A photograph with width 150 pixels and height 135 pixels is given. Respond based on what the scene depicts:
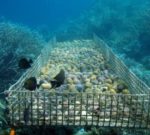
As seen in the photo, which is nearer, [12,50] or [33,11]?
[12,50]

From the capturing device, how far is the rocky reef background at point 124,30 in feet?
59.4

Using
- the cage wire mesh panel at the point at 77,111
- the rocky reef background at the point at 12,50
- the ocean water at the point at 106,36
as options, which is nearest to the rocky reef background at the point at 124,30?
the ocean water at the point at 106,36

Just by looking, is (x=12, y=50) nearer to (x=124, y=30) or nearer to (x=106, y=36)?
(x=124, y=30)

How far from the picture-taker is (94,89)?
22.9 ft

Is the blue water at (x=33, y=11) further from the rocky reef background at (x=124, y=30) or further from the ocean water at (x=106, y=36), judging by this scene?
the rocky reef background at (x=124, y=30)

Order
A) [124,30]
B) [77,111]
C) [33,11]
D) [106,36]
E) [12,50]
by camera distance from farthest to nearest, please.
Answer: [33,11], [106,36], [124,30], [12,50], [77,111]

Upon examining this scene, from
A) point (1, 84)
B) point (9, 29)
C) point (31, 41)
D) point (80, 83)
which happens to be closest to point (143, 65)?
Answer: point (31, 41)

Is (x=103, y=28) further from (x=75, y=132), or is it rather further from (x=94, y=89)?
(x=75, y=132)

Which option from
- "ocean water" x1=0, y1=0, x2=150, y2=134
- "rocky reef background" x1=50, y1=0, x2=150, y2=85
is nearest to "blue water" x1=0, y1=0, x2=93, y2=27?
"ocean water" x1=0, y1=0, x2=150, y2=134

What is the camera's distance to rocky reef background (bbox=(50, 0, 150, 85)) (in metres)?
18.1

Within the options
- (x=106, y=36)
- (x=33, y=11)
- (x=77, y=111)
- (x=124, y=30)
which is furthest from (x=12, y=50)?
(x=33, y=11)

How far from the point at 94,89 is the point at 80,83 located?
23.1 inches

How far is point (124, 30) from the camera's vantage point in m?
26.1

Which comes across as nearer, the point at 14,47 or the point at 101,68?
the point at 101,68
